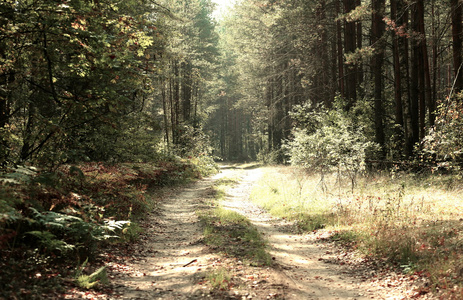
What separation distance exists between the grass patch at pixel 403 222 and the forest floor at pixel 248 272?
42cm

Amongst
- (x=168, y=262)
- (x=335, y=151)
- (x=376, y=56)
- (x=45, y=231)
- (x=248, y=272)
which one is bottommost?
(x=168, y=262)

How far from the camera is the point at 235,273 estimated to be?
5609mm

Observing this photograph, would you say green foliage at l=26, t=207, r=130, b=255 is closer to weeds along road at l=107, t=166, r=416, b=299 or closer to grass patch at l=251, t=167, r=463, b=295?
weeds along road at l=107, t=166, r=416, b=299

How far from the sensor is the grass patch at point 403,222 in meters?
5.45

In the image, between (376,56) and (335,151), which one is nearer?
(335,151)

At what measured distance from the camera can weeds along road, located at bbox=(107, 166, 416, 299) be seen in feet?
16.6

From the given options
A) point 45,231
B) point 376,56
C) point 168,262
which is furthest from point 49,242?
point 376,56

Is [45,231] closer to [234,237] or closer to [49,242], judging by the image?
[49,242]

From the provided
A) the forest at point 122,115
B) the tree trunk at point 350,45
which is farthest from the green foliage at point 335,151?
the tree trunk at point 350,45

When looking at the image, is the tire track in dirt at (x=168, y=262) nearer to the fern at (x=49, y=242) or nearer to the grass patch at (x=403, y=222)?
the fern at (x=49, y=242)

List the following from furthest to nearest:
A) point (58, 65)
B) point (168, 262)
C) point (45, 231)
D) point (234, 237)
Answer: point (234, 237) < point (58, 65) < point (168, 262) < point (45, 231)

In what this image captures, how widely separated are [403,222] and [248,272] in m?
A: 4.20

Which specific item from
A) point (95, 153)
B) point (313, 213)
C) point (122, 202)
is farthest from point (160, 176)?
point (313, 213)

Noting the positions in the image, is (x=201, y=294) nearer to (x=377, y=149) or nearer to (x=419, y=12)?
(x=377, y=149)
